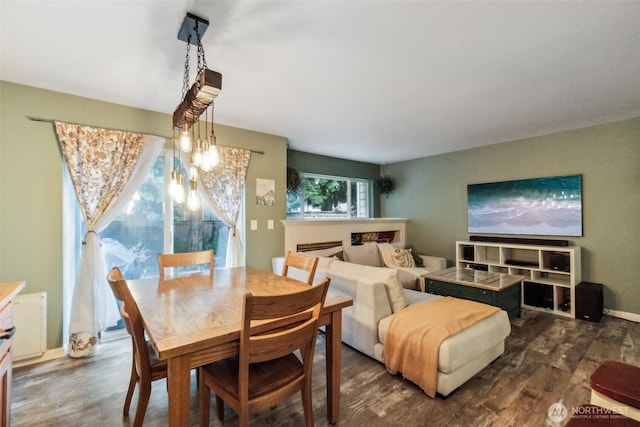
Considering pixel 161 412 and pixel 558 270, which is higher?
pixel 558 270

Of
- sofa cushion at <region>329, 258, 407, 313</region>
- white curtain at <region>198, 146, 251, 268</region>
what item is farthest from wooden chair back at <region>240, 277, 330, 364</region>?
white curtain at <region>198, 146, 251, 268</region>

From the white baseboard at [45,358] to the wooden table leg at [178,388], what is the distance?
2.24 m

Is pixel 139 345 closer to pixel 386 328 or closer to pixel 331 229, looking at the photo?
pixel 386 328

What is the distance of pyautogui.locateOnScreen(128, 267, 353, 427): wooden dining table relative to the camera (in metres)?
1.17

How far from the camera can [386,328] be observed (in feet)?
7.53

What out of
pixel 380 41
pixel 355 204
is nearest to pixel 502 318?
pixel 380 41

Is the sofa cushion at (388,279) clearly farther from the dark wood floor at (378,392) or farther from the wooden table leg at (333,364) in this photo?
the wooden table leg at (333,364)

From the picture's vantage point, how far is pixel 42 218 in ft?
8.16

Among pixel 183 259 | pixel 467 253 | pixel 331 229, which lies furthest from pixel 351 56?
pixel 467 253

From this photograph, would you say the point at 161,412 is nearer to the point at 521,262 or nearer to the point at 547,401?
the point at 547,401

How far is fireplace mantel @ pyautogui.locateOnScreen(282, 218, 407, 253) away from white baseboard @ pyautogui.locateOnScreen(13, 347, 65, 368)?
2.43m

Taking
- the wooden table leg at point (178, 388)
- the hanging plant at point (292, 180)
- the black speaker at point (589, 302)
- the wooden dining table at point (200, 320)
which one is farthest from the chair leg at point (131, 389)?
the black speaker at point (589, 302)

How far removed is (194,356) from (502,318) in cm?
244

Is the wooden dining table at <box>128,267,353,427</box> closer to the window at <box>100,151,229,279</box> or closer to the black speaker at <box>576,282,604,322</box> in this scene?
the window at <box>100,151,229,279</box>
